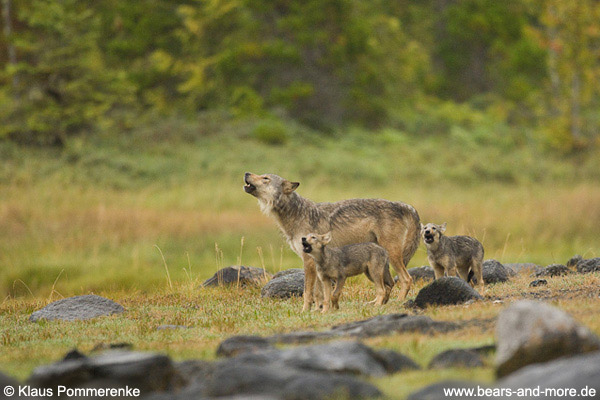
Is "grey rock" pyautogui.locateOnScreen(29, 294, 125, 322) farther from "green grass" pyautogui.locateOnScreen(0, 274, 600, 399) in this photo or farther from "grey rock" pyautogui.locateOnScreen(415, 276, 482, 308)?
"grey rock" pyautogui.locateOnScreen(415, 276, 482, 308)

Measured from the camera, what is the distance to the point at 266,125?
1474 inches

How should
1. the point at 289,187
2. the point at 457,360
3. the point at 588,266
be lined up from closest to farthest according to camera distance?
the point at 457,360
the point at 289,187
the point at 588,266

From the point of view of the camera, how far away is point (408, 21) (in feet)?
167

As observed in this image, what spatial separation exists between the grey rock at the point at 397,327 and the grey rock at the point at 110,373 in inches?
123

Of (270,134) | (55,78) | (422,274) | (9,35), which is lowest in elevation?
(422,274)

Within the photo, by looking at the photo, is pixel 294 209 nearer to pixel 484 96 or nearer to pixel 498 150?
pixel 498 150

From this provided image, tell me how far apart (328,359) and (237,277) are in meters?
8.99

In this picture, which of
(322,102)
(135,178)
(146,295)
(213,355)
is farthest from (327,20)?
(213,355)

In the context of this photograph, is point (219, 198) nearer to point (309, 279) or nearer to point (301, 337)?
point (309, 279)

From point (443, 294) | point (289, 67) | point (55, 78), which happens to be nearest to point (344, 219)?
point (443, 294)

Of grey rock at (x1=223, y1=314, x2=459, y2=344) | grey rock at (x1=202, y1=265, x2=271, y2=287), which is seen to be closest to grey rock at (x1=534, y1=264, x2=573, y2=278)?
grey rock at (x1=202, y1=265, x2=271, y2=287)

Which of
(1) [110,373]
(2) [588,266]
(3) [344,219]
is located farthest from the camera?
(2) [588,266]

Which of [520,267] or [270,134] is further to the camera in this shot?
[270,134]

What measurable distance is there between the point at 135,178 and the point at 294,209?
18.9 meters
